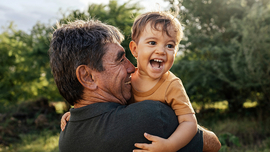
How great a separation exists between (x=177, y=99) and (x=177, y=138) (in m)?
0.29

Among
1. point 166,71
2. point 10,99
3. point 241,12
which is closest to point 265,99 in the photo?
point 241,12

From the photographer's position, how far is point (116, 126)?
1.55 meters

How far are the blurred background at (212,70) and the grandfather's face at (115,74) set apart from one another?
2897mm

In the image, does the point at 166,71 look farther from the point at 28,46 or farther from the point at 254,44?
the point at 28,46

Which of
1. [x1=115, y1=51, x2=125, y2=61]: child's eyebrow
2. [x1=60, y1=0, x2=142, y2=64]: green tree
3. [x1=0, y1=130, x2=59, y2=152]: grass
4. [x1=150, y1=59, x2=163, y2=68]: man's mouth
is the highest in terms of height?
[x1=60, y1=0, x2=142, y2=64]: green tree

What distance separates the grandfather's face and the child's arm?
0.52m

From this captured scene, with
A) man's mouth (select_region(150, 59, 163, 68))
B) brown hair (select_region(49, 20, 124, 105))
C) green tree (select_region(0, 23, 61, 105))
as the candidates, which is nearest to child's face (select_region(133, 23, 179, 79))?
man's mouth (select_region(150, 59, 163, 68))

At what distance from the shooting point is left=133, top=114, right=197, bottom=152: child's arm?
1.52 metres

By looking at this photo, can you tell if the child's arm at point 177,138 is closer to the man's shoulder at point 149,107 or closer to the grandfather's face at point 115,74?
the man's shoulder at point 149,107

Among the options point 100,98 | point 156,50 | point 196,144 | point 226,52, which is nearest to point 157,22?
point 156,50

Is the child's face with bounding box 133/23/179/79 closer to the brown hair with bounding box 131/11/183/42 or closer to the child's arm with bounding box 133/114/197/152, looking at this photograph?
the brown hair with bounding box 131/11/183/42

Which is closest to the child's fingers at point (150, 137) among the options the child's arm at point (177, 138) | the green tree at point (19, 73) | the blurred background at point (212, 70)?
the child's arm at point (177, 138)

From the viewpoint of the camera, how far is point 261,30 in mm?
5215

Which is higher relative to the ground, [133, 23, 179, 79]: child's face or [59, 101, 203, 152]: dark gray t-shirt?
[133, 23, 179, 79]: child's face
